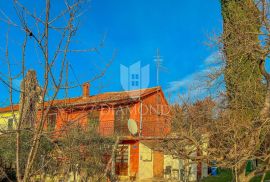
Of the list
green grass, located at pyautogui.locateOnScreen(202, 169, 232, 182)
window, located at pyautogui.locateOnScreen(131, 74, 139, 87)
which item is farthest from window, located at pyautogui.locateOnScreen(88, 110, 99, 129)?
window, located at pyautogui.locateOnScreen(131, 74, 139, 87)

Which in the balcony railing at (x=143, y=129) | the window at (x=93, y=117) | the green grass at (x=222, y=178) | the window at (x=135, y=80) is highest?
the window at (x=135, y=80)

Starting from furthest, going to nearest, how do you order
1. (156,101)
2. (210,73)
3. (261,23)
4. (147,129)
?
(156,101)
(147,129)
(210,73)
(261,23)

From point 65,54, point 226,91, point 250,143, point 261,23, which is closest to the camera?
point 65,54

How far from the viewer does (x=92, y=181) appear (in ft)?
21.5

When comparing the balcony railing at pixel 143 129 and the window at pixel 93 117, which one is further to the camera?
the balcony railing at pixel 143 129

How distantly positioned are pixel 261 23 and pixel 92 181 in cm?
672

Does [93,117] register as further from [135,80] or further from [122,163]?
[122,163]

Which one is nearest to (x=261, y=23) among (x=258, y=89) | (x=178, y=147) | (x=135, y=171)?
(x=258, y=89)

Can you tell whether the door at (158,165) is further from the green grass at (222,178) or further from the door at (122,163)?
the green grass at (222,178)

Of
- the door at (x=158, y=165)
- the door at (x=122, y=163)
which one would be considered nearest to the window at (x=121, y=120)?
the door at (x=122, y=163)

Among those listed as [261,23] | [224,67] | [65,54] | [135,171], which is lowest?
[135,171]

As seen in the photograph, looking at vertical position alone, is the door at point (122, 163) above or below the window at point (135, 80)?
below

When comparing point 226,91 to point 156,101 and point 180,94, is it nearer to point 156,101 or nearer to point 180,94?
point 180,94

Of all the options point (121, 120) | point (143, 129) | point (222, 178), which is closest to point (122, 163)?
point (143, 129)
